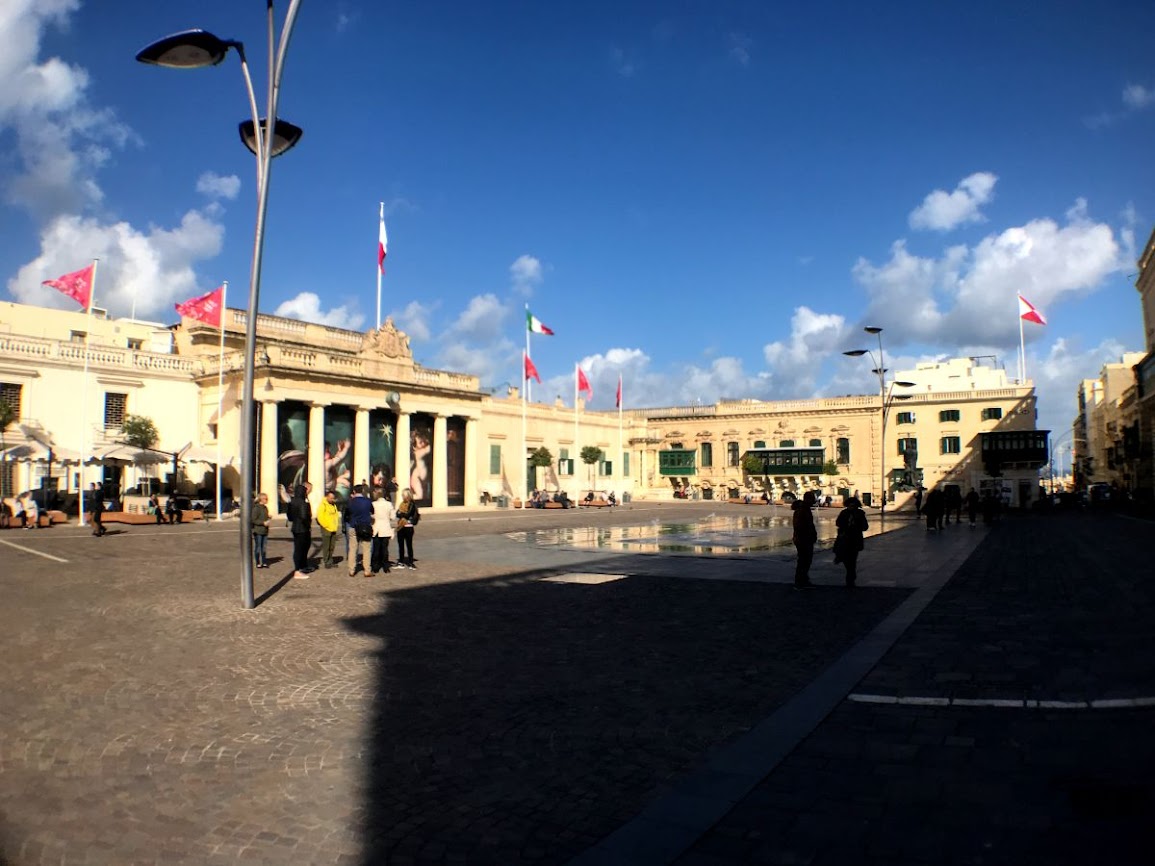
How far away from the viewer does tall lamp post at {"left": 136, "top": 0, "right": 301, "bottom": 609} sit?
973 cm

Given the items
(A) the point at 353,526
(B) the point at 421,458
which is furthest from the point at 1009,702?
(B) the point at 421,458

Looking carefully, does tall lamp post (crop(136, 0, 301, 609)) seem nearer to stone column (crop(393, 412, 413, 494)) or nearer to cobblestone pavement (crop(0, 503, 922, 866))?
cobblestone pavement (crop(0, 503, 922, 866))

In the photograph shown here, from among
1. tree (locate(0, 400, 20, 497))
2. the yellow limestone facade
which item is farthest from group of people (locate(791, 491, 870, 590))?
tree (locate(0, 400, 20, 497))

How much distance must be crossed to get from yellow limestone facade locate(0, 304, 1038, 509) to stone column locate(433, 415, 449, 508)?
89 millimetres

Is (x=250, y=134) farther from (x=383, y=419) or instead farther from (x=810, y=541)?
(x=383, y=419)

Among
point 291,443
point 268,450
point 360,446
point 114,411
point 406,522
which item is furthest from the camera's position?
point 360,446

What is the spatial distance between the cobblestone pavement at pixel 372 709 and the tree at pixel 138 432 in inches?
945

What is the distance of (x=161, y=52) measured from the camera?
9.73 m

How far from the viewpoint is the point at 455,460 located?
1866 inches

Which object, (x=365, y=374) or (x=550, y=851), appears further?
(x=365, y=374)

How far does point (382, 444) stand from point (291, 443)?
5977mm

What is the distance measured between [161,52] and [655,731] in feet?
33.6

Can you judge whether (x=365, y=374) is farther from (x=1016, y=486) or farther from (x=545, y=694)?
(x=1016, y=486)

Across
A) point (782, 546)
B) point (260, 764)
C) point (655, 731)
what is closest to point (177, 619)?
point (260, 764)
